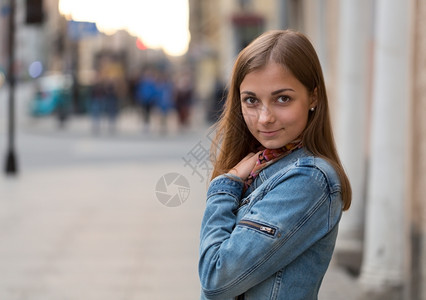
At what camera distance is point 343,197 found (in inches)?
86.2

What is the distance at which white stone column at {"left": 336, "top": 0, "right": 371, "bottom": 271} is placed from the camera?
27.3 ft

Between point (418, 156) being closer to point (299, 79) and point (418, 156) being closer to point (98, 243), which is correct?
point (299, 79)

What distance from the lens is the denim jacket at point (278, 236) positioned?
6.75 feet

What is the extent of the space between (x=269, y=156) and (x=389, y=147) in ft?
14.1

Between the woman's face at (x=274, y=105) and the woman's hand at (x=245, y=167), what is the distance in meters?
0.09

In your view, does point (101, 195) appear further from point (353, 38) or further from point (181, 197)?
point (181, 197)

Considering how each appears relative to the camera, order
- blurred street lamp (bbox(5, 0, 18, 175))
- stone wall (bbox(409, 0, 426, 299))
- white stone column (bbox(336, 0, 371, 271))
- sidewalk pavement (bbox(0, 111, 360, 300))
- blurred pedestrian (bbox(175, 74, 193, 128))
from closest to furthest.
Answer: stone wall (bbox(409, 0, 426, 299)) → sidewalk pavement (bbox(0, 111, 360, 300)) → white stone column (bbox(336, 0, 371, 271)) → blurred street lamp (bbox(5, 0, 18, 175)) → blurred pedestrian (bbox(175, 74, 193, 128))

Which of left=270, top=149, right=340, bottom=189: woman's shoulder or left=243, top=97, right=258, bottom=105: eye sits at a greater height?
left=243, top=97, right=258, bottom=105: eye

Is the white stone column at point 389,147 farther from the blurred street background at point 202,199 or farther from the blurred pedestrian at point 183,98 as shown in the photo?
the blurred pedestrian at point 183,98

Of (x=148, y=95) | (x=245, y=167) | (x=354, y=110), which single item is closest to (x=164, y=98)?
(x=148, y=95)

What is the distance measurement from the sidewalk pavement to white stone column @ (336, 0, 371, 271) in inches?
20.8

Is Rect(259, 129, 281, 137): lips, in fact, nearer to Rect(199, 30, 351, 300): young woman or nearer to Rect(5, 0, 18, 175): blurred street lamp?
Rect(199, 30, 351, 300): young woman

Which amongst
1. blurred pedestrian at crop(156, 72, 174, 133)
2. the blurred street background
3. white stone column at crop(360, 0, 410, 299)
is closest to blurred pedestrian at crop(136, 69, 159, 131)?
blurred pedestrian at crop(156, 72, 174, 133)

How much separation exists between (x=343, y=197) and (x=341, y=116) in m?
6.46
